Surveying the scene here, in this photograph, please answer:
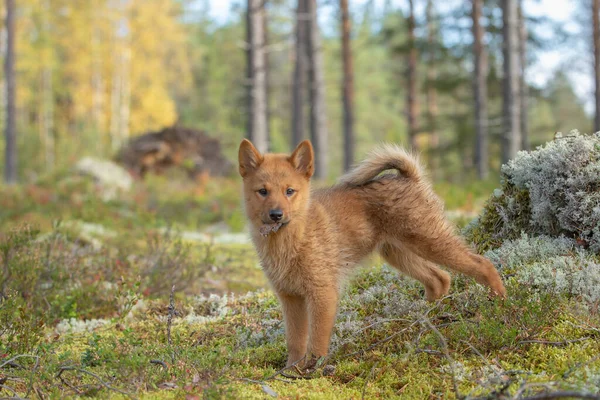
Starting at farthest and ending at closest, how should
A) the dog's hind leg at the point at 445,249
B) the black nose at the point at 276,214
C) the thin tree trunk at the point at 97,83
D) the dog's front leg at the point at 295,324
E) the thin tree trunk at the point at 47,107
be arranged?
the thin tree trunk at the point at 47,107 → the thin tree trunk at the point at 97,83 → the dog's hind leg at the point at 445,249 → the dog's front leg at the point at 295,324 → the black nose at the point at 276,214

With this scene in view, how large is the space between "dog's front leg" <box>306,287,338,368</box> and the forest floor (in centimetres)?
15

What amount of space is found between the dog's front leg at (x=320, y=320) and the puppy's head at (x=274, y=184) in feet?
2.04

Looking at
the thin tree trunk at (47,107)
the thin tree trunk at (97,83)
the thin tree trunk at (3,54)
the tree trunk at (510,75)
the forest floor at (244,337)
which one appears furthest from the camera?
the thin tree trunk at (47,107)

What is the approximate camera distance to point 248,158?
15.0ft

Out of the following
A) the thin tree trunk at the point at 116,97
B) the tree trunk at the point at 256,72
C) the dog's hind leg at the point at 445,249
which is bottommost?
the dog's hind leg at the point at 445,249

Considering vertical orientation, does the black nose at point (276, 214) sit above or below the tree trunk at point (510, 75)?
below

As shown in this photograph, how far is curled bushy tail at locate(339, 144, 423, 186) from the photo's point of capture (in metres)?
4.73

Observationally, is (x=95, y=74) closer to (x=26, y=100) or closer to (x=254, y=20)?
(x=26, y=100)

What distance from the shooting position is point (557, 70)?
2859cm

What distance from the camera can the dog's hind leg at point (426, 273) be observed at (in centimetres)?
475

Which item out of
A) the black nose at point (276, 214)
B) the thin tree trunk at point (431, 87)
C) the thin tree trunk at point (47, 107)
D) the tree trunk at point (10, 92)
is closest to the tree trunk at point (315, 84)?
the thin tree trunk at point (431, 87)

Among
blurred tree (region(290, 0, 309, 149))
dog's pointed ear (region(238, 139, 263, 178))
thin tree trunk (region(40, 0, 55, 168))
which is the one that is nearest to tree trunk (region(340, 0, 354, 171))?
blurred tree (region(290, 0, 309, 149))

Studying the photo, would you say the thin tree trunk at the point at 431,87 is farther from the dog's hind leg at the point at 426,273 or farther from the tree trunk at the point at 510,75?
the dog's hind leg at the point at 426,273

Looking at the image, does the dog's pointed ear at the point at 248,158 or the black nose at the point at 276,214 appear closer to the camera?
the black nose at the point at 276,214
